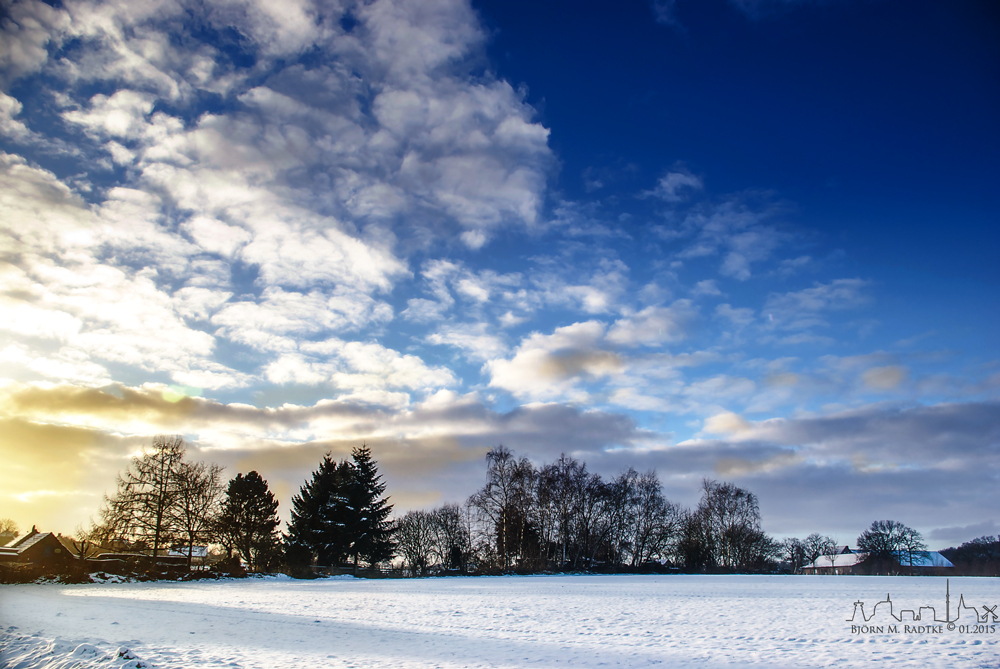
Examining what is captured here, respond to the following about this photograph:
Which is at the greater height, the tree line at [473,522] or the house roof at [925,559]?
the tree line at [473,522]

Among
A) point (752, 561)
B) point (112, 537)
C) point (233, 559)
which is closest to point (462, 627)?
point (233, 559)

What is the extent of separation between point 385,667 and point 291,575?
1931 inches

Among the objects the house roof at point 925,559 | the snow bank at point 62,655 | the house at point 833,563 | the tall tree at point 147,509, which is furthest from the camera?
the house at point 833,563

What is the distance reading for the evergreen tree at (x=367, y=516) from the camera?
60750 mm

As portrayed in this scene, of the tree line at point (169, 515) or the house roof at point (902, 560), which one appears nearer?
the tree line at point (169, 515)

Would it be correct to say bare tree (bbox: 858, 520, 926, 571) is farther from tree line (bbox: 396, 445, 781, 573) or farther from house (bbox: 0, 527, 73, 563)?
house (bbox: 0, 527, 73, 563)

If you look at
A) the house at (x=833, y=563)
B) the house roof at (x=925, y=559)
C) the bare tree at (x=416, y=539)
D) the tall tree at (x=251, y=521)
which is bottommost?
the house at (x=833, y=563)

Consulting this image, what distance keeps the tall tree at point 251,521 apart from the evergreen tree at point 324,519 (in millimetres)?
2549

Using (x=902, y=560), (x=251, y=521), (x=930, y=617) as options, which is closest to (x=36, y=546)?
(x=251, y=521)

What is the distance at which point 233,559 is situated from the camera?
57500 millimetres

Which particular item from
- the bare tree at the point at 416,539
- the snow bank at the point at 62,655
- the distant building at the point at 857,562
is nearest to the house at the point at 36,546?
the bare tree at the point at 416,539

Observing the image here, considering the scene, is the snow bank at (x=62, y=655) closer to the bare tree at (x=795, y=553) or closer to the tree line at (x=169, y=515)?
the tree line at (x=169, y=515)

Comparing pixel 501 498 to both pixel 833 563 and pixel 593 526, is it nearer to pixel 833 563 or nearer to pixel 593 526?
pixel 593 526

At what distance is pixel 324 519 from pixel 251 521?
10.9m
